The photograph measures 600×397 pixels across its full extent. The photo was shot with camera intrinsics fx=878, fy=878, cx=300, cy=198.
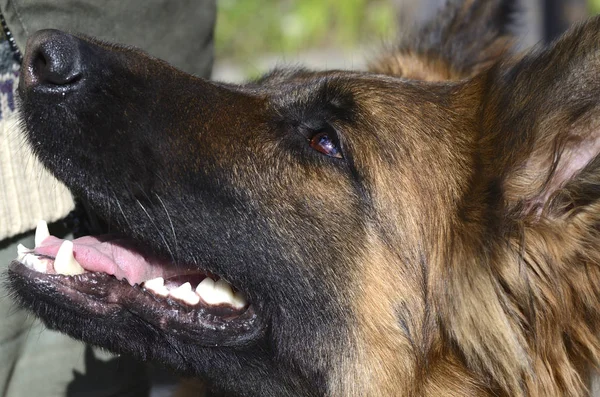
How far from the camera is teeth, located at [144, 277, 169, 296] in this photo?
282 centimetres

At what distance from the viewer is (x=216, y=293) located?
2932mm

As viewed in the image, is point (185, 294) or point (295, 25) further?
point (295, 25)

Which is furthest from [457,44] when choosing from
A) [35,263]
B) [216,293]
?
[35,263]

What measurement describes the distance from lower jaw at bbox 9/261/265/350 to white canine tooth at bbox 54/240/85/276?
20 millimetres

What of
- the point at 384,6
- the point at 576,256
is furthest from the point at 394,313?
the point at 384,6

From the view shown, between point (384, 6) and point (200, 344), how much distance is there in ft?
25.2

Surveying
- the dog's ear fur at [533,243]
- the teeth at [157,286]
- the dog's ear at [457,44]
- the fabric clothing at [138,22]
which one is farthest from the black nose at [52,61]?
the dog's ear at [457,44]

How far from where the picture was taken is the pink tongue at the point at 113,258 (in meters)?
2.85

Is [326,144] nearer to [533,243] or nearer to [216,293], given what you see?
[216,293]

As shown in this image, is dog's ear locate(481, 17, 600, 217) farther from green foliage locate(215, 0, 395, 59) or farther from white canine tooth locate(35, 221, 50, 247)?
green foliage locate(215, 0, 395, 59)

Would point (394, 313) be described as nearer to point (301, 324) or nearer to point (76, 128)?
point (301, 324)

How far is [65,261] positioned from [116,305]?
210mm

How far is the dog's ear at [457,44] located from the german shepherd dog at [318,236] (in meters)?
0.97


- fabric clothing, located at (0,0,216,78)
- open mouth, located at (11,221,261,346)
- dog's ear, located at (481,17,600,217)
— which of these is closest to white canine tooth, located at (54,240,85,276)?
open mouth, located at (11,221,261,346)
